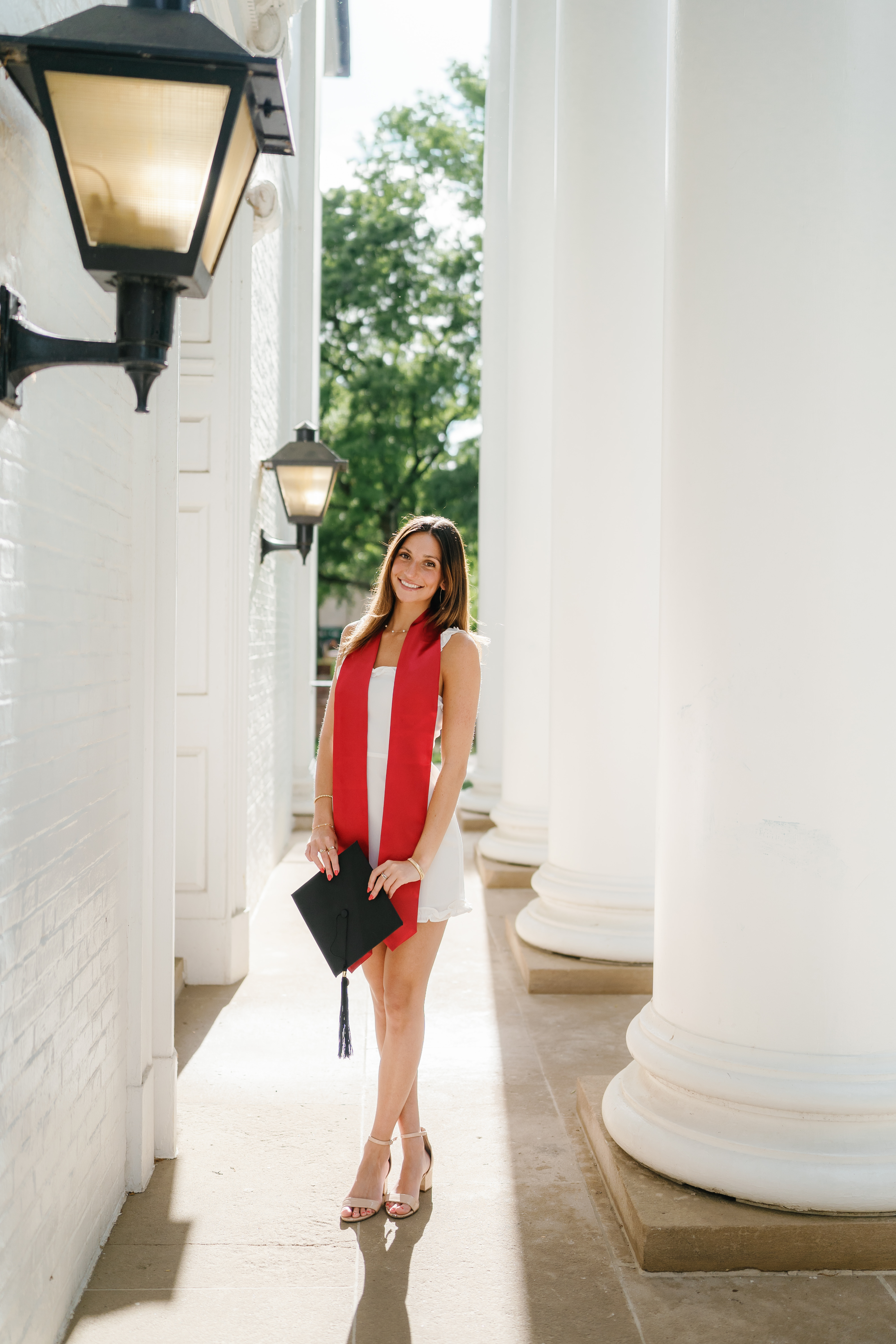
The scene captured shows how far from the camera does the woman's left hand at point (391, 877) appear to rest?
3771 mm

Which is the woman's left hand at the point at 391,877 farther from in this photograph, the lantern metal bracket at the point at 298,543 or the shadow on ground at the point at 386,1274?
the lantern metal bracket at the point at 298,543

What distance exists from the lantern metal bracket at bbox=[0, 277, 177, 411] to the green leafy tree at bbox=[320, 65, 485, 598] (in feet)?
80.9

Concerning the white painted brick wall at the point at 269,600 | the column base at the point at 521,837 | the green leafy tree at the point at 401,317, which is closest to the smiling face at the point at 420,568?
the white painted brick wall at the point at 269,600

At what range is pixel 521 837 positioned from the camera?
9.84 m

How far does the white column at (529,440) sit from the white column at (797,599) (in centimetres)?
550

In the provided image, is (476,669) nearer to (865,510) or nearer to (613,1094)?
(865,510)

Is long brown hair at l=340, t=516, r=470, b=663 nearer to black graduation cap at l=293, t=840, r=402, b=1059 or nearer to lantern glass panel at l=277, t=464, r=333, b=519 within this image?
black graduation cap at l=293, t=840, r=402, b=1059

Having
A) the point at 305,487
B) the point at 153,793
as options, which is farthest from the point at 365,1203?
the point at 305,487

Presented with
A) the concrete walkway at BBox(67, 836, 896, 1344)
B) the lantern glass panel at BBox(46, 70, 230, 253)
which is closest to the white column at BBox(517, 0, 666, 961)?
the concrete walkway at BBox(67, 836, 896, 1344)

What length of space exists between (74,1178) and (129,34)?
3.08 meters

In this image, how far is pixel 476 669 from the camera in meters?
3.93

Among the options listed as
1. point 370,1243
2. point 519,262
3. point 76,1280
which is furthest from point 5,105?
point 519,262

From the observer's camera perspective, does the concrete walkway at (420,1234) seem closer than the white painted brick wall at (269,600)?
Yes

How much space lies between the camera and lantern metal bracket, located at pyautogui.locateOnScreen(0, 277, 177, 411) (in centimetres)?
234
